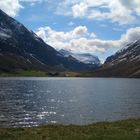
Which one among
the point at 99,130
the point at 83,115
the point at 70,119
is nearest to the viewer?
the point at 99,130

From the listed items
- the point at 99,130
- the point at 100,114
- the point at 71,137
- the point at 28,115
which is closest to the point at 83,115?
the point at 100,114

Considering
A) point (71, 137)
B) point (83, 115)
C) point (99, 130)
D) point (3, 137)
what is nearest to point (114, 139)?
point (71, 137)

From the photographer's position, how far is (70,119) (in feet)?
258

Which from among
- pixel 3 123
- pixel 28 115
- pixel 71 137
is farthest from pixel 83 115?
A: pixel 71 137

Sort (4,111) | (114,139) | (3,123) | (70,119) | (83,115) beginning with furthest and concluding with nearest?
(4,111), (83,115), (70,119), (3,123), (114,139)

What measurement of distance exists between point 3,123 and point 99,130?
3609 cm

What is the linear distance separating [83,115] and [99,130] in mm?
45415

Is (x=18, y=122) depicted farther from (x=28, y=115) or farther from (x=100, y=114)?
(x=100, y=114)

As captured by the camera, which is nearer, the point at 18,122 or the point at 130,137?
the point at 130,137

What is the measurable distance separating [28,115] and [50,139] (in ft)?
177

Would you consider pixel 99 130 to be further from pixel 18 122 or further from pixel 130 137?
pixel 18 122

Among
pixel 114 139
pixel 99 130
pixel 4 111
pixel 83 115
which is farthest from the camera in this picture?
pixel 4 111

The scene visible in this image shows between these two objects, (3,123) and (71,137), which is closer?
(71,137)

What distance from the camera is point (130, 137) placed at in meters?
33.9
